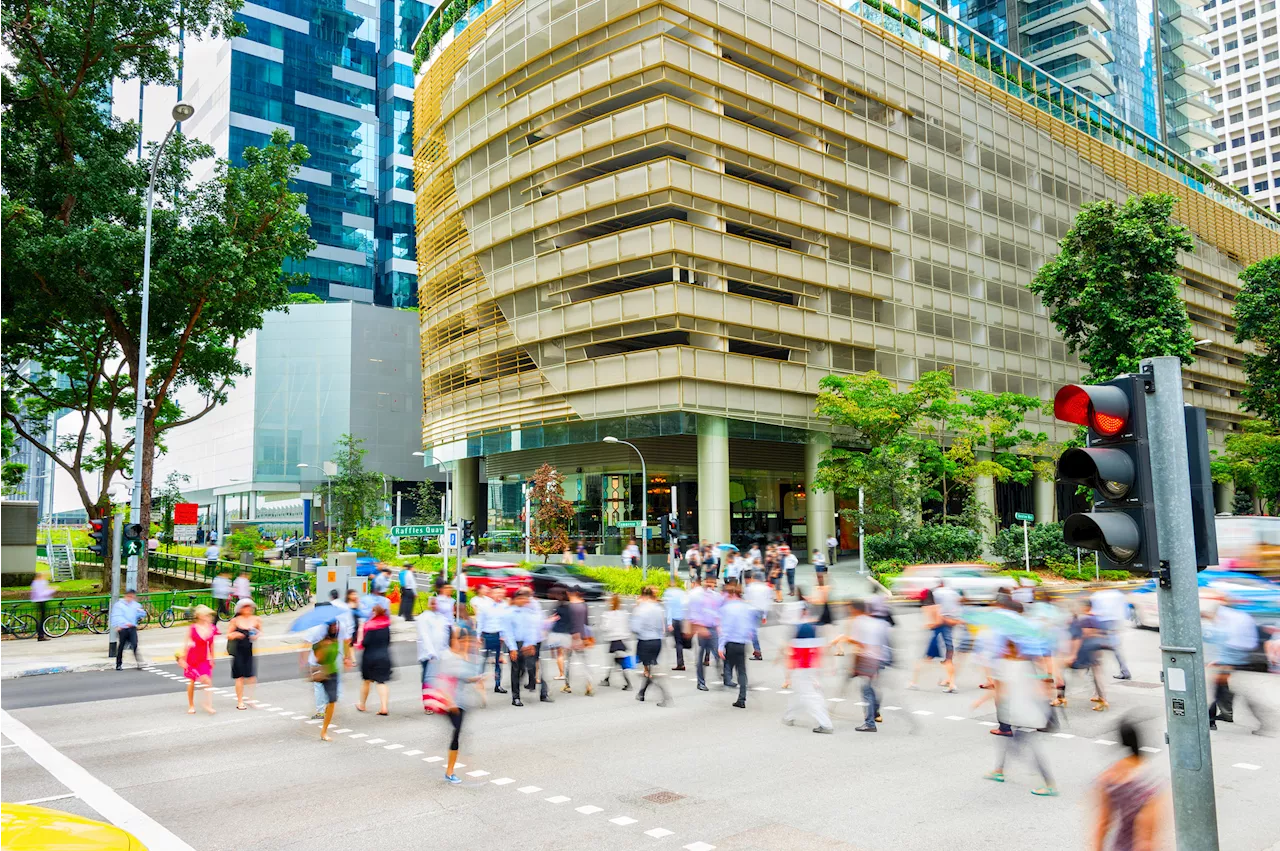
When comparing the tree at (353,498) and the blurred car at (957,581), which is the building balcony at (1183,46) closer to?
the tree at (353,498)

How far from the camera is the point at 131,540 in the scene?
22891 mm

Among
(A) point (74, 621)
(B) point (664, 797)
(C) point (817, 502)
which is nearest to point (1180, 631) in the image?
(B) point (664, 797)

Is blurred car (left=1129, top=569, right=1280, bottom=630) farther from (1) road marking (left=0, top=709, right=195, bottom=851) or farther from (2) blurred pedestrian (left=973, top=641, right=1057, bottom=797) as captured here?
(1) road marking (left=0, top=709, right=195, bottom=851)

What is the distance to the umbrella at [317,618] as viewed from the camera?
43.1 feet

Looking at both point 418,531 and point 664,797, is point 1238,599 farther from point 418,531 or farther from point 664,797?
point 418,531

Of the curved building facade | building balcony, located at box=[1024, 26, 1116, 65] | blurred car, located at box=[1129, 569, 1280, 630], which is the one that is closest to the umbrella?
blurred car, located at box=[1129, 569, 1280, 630]

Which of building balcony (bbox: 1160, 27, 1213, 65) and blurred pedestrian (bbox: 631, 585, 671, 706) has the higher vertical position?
building balcony (bbox: 1160, 27, 1213, 65)

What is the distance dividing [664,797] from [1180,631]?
5.95 metres

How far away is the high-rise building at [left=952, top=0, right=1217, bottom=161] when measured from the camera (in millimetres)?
83188

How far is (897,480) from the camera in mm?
38938

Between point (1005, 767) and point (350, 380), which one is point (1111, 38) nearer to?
point (350, 380)

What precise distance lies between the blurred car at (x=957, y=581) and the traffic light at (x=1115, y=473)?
1984 cm

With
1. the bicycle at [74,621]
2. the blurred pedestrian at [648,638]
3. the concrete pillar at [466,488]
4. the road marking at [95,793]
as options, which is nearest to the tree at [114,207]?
the bicycle at [74,621]

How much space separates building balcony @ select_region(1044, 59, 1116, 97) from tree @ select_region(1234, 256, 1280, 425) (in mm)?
34385
